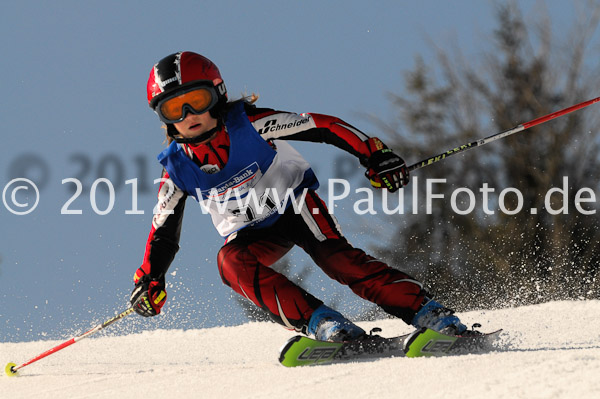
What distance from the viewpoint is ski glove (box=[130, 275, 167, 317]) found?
4059 millimetres

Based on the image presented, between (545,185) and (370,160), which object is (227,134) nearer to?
(370,160)

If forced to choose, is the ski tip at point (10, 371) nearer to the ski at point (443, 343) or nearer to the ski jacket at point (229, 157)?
the ski jacket at point (229, 157)

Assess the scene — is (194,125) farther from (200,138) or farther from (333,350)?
(333,350)

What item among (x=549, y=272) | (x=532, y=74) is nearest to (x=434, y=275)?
(x=549, y=272)

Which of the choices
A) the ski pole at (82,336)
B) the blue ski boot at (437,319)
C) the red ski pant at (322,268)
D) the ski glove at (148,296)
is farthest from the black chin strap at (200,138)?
the blue ski boot at (437,319)

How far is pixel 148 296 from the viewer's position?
4055 mm

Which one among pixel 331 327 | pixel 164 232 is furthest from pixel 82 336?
pixel 331 327

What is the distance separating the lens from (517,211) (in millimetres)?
11969

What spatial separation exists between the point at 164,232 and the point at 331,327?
3.95 ft

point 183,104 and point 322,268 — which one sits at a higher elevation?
point 183,104

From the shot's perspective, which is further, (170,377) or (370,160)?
(370,160)

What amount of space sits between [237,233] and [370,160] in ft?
2.97

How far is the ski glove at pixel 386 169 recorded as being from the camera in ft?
12.6

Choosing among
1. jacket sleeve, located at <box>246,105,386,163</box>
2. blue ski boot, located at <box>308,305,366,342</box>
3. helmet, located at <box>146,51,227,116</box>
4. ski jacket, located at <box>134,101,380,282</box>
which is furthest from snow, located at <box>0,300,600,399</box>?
helmet, located at <box>146,51,227,116</box>
